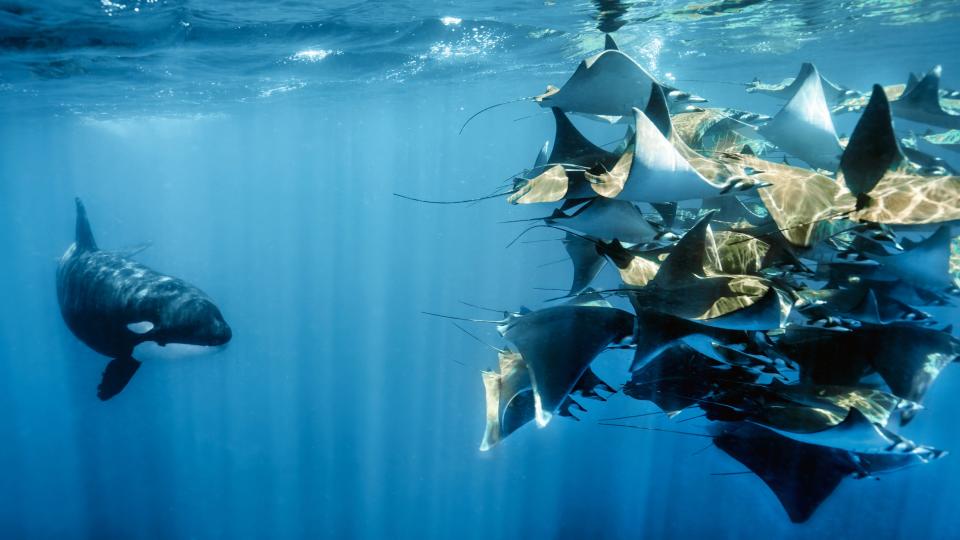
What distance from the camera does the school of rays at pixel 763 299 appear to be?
2.72m

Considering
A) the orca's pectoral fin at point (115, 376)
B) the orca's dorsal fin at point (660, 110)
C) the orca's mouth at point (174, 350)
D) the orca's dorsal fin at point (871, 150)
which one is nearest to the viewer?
the orca's dorsal fin at point (871, 150)

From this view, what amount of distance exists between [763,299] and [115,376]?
10787 millimetres

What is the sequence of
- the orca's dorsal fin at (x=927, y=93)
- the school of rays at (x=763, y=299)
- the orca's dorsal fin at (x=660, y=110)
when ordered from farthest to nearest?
the orca's dorsal fin at (x=927, y=93) → the orca's dorsal fin at (x=660, y=110) → the school of rays at (x=763, y=299)

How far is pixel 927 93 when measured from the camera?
480 centimetres

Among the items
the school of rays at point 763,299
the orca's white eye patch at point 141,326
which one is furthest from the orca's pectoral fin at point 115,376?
the school of rays at point 763,299

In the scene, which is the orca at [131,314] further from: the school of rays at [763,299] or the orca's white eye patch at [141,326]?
the school of rays at [763,299]

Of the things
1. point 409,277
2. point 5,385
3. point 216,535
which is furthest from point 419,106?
point 5,385

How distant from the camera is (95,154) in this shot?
55.0 meters

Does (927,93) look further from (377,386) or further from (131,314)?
(377,386)

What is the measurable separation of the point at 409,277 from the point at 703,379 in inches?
1867

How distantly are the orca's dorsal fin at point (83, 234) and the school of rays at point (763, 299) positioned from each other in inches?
429

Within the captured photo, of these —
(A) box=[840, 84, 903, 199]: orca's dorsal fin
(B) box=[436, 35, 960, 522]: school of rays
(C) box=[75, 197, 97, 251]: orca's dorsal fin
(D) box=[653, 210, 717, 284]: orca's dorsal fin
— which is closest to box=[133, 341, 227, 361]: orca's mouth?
(C) box=[75, 197, 97, 251]: orca's dorsal fin

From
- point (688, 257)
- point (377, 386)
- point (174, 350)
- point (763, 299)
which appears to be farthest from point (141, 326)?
point (377, 386)

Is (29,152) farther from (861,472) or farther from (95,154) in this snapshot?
(861,472)
